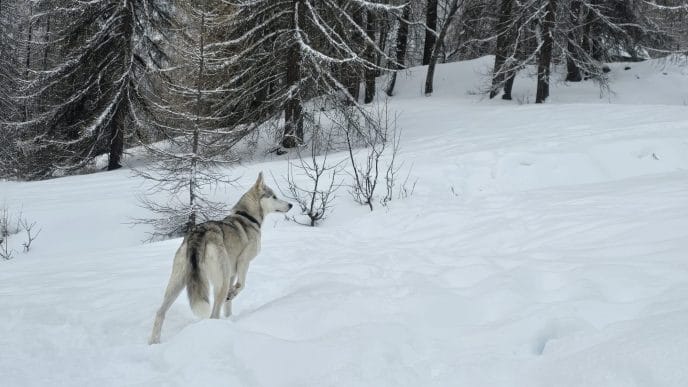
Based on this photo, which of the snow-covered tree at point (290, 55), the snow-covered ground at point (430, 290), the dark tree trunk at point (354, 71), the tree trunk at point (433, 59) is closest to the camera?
the snow-covered ground at point (430, 290)

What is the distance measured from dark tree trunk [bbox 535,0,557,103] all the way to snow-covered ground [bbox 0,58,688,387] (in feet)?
25.8

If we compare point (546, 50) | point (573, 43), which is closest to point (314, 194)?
point (546, 50)

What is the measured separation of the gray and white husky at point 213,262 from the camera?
450 centimetres

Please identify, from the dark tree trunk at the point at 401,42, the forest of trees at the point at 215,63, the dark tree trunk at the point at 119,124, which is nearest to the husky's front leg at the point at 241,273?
the forest of trees at the point at 215,63

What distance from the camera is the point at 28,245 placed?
1101cm

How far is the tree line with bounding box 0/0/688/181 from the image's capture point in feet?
52.1

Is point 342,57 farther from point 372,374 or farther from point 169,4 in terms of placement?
point 372,374

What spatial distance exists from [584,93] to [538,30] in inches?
220

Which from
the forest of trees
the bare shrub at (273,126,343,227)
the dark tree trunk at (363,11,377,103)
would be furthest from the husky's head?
the dark tree trunk at (363,11,377,103)

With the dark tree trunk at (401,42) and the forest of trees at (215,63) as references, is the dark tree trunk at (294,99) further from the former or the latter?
the dark tree trunk at (401,42)

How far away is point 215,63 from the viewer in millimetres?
16188

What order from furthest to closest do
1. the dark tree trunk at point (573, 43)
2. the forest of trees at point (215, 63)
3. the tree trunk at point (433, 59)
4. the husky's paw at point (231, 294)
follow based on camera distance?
the tree trunk at point (433, 59) < the dark tree trunk at point (573, 43) < the forest of trees at point (215, 63) < the husky's paw at point (231, 294)

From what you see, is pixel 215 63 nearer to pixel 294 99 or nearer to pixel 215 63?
pixel 215 63

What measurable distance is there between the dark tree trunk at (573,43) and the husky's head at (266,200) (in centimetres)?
Result: 1642
